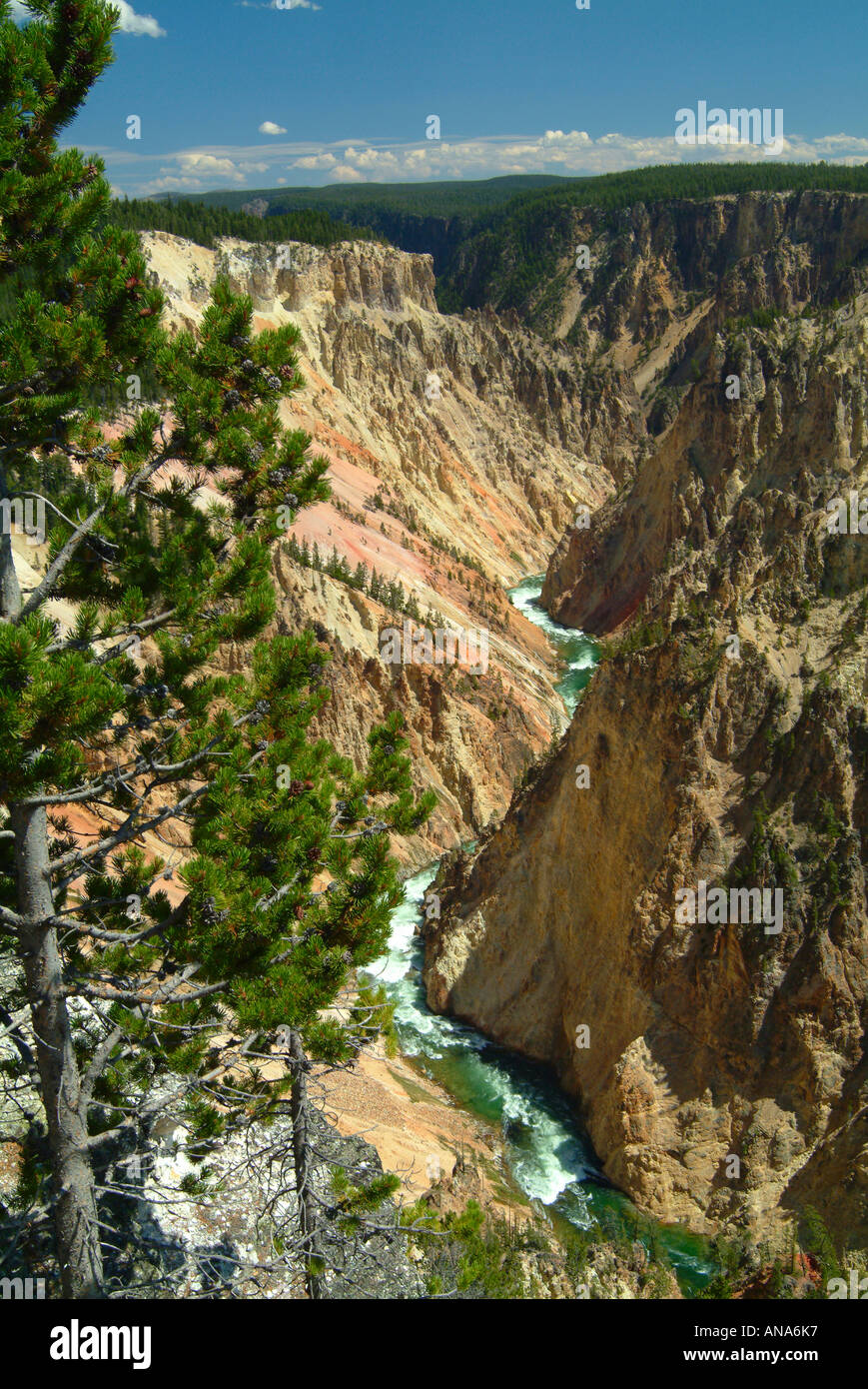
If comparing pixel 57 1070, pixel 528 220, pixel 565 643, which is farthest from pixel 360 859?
pixel 528 220

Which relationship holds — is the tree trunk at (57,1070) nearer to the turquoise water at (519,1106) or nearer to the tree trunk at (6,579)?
the tree trunk at (6,579)

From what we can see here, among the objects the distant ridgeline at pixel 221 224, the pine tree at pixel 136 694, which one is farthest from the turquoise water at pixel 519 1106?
the distant ridgeline at pixel 221 224

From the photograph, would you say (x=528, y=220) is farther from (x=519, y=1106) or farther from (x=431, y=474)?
(x=519, y=1106)

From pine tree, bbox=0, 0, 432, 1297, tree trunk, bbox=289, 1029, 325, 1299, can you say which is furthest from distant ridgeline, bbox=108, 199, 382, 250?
tree trunk, bbox=289, 1029, 325, 1299

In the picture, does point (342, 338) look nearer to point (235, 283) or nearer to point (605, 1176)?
point (235, 283)

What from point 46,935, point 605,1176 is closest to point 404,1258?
point 605,1176
